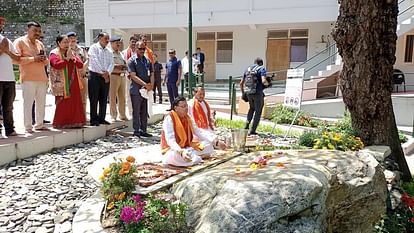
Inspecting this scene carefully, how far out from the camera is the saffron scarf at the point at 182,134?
206 inches

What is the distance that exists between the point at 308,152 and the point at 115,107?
15.6 ft

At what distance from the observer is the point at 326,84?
14.9 meters

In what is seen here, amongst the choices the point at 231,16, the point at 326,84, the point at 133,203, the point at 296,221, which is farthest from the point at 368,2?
the point at 231,16

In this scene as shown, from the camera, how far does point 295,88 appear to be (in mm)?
8008

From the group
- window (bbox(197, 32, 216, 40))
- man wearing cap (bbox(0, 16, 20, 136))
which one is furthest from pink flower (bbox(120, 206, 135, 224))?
window (bbox(197, 32, 216, 40))

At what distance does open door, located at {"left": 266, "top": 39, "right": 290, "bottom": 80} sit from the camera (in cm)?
1848

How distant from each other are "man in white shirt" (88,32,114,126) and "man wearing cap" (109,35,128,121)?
432mm

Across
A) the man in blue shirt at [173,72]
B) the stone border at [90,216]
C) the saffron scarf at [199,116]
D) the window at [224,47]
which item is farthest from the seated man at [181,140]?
the window at [224,47]

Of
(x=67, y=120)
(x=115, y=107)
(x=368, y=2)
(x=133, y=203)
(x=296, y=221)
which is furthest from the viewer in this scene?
(x=115, y=107)

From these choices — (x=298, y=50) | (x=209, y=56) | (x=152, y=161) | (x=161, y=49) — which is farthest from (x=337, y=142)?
(x=161, y=49)

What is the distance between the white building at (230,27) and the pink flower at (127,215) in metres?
14.0

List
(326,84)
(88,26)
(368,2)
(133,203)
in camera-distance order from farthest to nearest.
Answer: (88,26) < (326,84) < (368,2) < (133,203)

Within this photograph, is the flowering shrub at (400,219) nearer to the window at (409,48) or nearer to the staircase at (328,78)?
the staircase at (328,78)

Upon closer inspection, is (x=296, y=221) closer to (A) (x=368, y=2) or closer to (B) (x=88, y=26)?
(A) (x=368, y=2)
